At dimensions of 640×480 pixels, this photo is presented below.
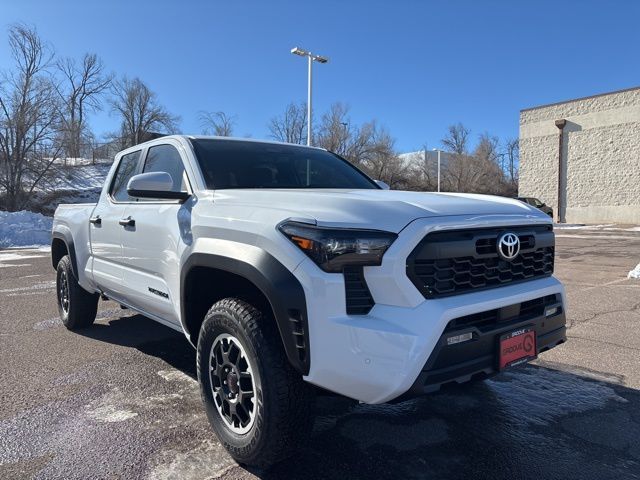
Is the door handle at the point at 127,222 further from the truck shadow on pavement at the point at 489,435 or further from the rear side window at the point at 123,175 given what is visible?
the truck shadow on pavement at the point at 489,435

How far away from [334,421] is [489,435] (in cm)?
97

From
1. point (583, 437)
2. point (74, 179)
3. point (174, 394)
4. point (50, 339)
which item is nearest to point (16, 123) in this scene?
point (74, 179)

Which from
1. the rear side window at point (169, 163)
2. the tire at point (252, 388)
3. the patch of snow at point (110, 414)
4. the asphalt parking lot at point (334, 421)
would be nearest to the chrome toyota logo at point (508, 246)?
the asphalt parking lot at point (334, 421)

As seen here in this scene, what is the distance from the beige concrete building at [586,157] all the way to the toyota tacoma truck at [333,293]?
3195cm

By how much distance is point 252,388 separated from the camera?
2.69 meters

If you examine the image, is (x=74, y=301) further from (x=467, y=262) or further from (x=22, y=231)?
(x=22, y=231)

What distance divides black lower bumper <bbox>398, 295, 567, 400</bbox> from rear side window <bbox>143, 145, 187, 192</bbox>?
2117 millimetres

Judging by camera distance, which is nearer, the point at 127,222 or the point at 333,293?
the point at 333,293

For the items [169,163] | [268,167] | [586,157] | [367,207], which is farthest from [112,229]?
[586,157]

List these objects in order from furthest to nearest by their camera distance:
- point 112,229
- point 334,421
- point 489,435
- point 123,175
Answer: point 123,175 → point 112,229 → point 334,421 → point 489,435

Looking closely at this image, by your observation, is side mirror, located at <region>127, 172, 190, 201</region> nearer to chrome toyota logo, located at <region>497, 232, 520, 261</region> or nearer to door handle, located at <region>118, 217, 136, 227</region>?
door handle, located at <region>118, 217, 136, 227</region>

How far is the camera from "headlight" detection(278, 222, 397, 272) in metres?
2.30

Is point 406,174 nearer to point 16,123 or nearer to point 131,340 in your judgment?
point 16,123

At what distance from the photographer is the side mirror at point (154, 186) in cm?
317
